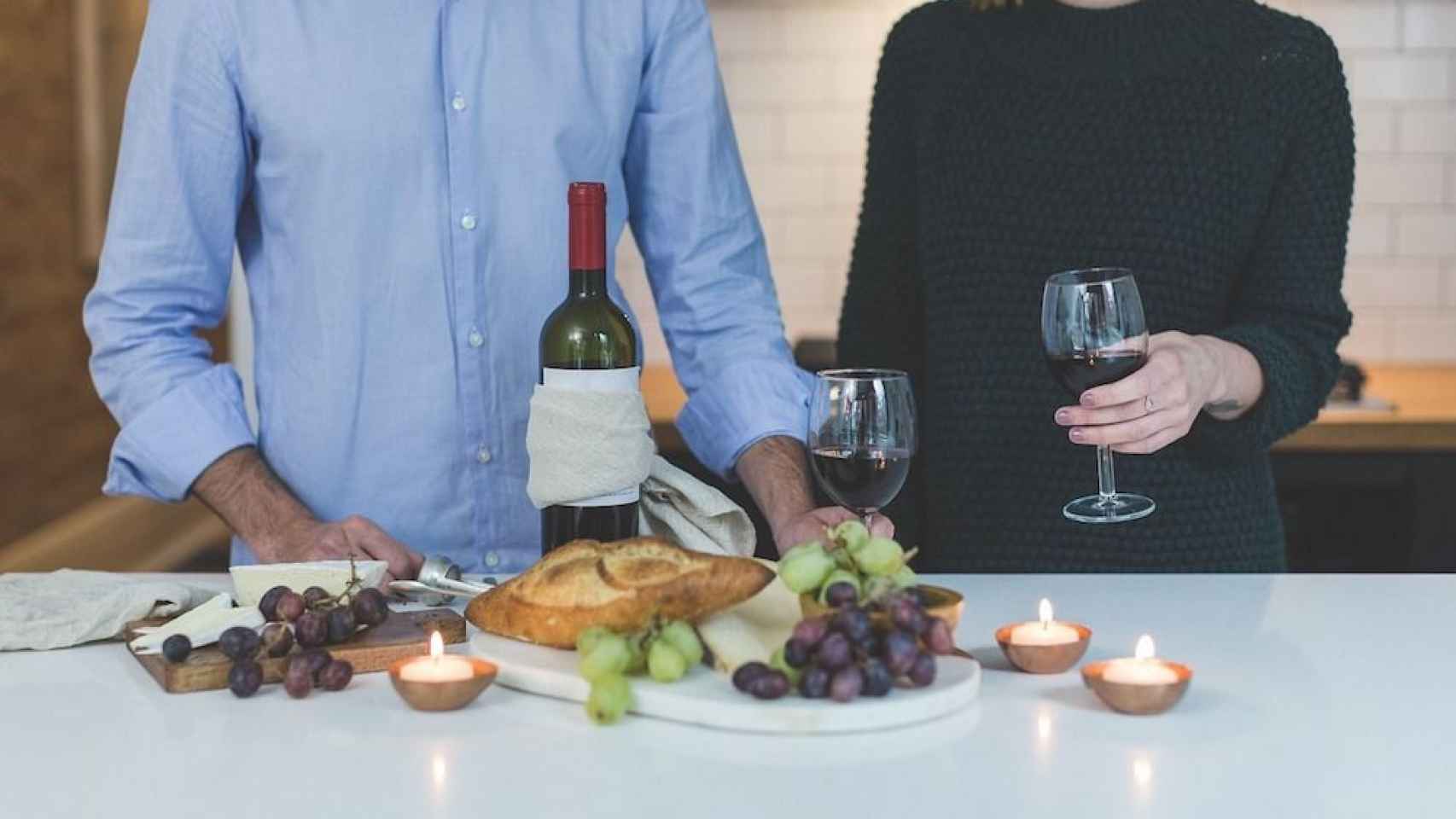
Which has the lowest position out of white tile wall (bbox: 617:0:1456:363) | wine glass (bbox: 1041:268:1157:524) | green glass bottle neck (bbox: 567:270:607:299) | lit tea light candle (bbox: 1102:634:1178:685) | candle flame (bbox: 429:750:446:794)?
candle flame (bbox: 429:750:446:794)

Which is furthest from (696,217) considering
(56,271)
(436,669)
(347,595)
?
(56,271)

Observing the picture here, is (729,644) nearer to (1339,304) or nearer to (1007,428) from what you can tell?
(1007,428)

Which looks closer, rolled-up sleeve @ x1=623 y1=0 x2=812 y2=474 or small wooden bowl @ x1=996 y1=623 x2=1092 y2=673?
small wooden bowl @ x1=996 y1=623 x2=1092 y2=673

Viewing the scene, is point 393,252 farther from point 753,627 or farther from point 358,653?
point 753,627

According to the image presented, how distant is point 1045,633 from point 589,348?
0.49 meters

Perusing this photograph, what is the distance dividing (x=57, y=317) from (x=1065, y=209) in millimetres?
3504

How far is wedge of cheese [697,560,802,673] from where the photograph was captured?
3.84 ft

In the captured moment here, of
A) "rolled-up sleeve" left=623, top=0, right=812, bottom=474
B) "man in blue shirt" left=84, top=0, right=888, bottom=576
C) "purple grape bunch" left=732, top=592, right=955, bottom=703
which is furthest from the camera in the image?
"rolled-up sleeve" left=623, top=0, right=812, bottom=474

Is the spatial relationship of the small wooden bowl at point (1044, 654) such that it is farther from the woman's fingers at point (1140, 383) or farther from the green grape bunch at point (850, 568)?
the woman's fingers at point (1140, 383)

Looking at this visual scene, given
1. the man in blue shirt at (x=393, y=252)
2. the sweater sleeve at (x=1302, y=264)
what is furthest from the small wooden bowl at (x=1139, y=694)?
the sweater sleeve at (x=1302, y=264)

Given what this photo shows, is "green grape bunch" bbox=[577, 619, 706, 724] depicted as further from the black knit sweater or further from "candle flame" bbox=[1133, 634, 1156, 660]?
the black knit sweater

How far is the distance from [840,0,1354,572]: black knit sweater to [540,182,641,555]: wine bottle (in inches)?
22.6

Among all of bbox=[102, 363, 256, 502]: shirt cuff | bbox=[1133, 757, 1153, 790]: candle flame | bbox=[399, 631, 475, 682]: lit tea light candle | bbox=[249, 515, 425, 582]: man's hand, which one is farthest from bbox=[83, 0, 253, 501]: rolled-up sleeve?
bbox=[1133, 757, 1153, 790]: candle flame

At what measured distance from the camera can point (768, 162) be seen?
12.4 feet
